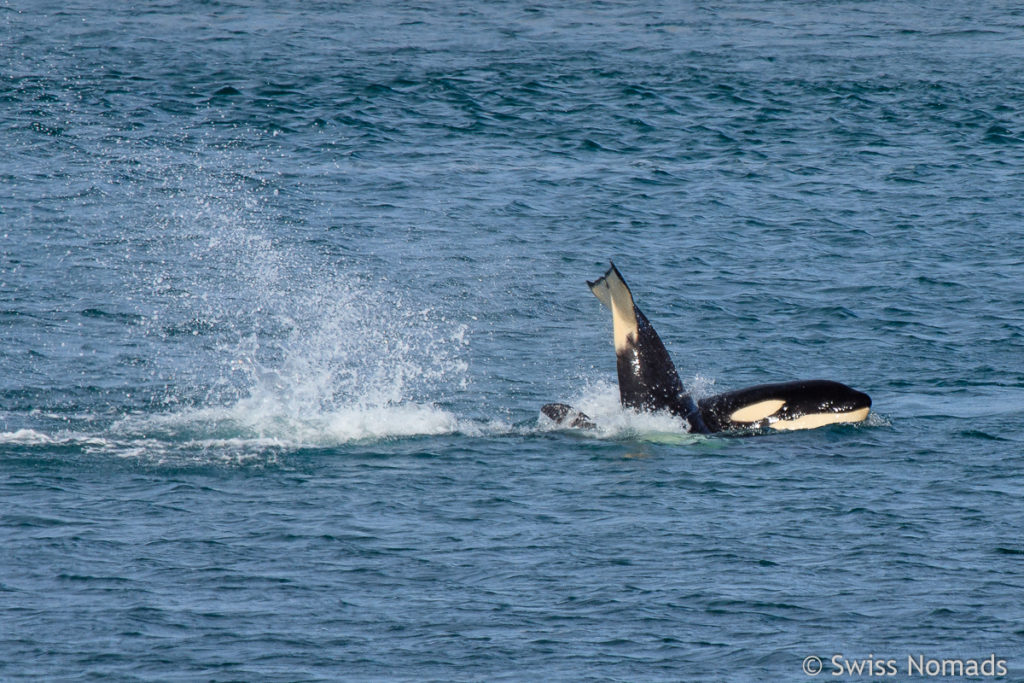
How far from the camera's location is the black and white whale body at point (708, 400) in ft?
53.7

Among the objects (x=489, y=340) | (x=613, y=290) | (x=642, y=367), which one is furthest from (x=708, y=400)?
(x=489, y=340)

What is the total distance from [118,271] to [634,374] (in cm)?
1055

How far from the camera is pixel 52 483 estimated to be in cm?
1430

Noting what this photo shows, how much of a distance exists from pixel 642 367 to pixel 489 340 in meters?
4.78

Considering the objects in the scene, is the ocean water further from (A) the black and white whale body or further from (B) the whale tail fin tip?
(B) the whale tail fin tip

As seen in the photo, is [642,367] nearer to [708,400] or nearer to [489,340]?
[708,400]

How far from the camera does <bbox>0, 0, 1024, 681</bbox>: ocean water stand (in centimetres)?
1159

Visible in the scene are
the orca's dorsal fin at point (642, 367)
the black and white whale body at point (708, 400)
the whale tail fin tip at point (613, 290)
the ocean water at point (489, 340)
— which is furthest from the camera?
the black and white whale body at point (708, 400)

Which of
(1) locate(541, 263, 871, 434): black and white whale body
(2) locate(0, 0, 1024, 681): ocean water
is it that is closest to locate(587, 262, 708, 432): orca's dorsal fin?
(1) locate(541, 263, 871, 434): black and white whale body

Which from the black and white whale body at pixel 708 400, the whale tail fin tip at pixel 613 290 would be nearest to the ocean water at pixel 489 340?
the black and white whale body at pixel 708 400

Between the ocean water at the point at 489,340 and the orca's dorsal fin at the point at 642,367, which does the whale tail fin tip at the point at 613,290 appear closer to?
the orca's dorsal fin at the point at 642,367

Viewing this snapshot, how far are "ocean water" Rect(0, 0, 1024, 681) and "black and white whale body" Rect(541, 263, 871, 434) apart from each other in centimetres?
30

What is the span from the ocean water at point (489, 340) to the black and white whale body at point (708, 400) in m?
0.30

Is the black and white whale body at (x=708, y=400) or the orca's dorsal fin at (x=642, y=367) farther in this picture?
the black and white whale body at (x=708, y=400)
